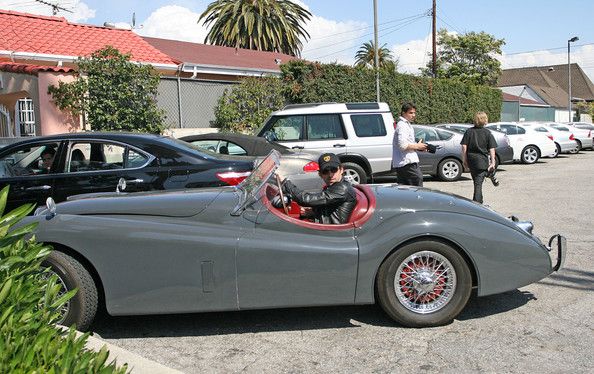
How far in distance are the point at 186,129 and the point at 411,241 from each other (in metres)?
11.7

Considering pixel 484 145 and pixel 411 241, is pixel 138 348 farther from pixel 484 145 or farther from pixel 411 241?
pixel 484 145

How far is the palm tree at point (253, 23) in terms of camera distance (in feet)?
135

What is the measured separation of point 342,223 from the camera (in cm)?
464

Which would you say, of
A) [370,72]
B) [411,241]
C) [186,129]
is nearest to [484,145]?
[411,241]

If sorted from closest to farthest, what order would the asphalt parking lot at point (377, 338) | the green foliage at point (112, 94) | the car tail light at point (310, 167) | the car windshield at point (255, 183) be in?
the asphalt parking lot at point (377, 338) < the car windshield at point (255, 183) < the car tail light at point (310, 167) < the green foliage at point (112, 94)

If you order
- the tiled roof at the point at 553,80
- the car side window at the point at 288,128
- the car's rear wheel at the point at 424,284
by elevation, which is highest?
the tiled roof at the point at 553,80

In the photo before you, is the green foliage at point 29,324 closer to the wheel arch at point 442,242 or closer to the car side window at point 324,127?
the wheel arch at point 442,242

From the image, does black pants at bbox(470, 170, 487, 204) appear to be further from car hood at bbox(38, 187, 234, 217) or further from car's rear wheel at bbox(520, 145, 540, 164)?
car's rear wheel at bbox(520, 145, 540, 164)

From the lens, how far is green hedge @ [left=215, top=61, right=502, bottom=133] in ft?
54.0

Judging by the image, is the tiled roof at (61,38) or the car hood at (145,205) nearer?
the car hood at (145,205)

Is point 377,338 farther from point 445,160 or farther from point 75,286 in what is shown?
point 445,160

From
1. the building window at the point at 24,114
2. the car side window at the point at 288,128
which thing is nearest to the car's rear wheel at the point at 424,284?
the car side window at the point at 288,128

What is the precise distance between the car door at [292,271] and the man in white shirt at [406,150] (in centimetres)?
389

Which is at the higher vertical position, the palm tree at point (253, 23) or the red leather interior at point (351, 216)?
the palm tree at point (253, 23)
